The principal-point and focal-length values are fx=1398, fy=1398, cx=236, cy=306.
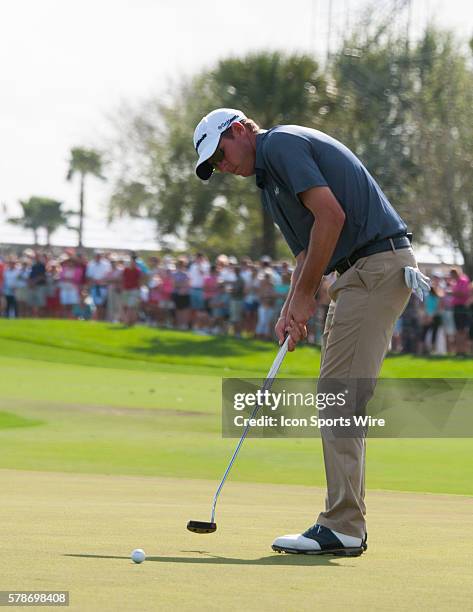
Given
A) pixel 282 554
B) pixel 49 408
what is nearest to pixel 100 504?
pixel 282 554

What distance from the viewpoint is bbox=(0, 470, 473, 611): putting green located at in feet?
14.7

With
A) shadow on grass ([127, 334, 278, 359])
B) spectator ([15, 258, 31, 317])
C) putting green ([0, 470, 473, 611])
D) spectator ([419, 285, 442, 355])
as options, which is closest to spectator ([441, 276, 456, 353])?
spectator ([419, 285, 442, 355])

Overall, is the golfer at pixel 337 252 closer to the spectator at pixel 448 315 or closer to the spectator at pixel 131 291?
the spectator at pixel 448 315

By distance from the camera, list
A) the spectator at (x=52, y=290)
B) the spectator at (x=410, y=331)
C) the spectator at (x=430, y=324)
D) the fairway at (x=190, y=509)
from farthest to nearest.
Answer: the spectator at (x=52, y=290)
the spectator at (x=410, y=331)
the spectator at (x=430, y=324)
the fairway at (x=190, y=509)

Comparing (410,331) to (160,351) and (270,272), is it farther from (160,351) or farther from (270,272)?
(160,351)

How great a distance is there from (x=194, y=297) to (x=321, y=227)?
2456cm

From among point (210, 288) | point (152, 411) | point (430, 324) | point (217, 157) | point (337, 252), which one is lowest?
point (152, 411)

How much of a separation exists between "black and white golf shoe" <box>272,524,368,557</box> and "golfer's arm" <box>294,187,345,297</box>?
3.70ft

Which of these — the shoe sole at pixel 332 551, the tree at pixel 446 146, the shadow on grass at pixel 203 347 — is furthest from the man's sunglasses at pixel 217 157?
the tree at pixel 446 146

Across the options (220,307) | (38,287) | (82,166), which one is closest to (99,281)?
(38,287)

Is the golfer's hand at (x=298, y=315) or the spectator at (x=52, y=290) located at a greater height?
the golfer's hand at (x=298, y=315)

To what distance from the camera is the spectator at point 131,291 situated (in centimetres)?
3123

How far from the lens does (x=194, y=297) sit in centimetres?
3061

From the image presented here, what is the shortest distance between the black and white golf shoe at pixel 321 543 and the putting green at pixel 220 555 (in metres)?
0.09
